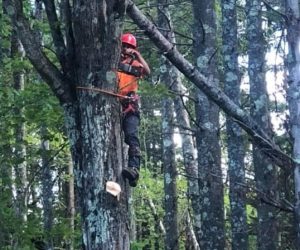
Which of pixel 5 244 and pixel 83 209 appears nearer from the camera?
pixel 83 209

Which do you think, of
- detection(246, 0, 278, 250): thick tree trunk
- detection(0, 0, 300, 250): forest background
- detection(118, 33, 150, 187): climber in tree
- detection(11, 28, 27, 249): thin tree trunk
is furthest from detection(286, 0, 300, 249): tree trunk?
detection(246, 0, 278, 250): thick tree trunk

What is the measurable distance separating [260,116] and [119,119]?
22.2ft

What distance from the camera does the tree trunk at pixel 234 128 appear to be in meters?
11.1

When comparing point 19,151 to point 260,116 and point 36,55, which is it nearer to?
point 260,116

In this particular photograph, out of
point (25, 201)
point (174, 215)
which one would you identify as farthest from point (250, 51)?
point (25, 201)

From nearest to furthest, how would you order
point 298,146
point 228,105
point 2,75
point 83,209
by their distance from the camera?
point 83,209 < point 298,146 < point 228,105 < point 2,75

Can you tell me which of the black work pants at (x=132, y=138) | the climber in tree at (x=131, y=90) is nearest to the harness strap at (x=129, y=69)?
the climber in tree at (x=131, y=90)

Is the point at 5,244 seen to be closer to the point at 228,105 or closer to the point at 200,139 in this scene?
the point at 200,139

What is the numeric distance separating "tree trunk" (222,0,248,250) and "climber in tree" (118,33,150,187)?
4938 mm

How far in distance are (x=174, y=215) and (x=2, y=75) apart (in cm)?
588

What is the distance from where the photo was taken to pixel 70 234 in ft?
31.1

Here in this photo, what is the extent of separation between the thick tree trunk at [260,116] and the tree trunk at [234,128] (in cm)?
37

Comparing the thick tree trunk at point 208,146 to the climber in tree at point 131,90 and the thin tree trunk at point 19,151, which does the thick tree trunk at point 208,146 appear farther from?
the thin tree trunk at point 19,151

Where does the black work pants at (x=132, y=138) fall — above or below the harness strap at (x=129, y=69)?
below
